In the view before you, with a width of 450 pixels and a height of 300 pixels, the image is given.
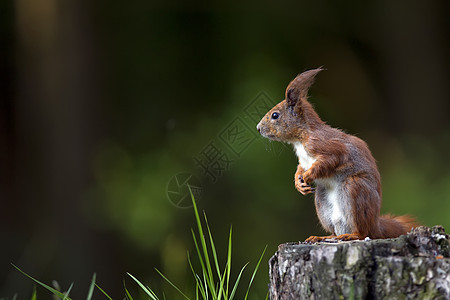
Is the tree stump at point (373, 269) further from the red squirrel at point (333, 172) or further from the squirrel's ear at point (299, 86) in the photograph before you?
the squirrel's ear at point (299, 86)

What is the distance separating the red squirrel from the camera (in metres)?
2.36

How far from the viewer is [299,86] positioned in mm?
2574

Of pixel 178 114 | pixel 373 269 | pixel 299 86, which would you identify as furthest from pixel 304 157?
pixel 178 114

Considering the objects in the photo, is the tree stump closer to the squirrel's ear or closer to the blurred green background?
the squirrel's ear

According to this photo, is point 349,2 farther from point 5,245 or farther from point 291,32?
point 5,245

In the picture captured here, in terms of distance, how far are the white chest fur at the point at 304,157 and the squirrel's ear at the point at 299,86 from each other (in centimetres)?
18

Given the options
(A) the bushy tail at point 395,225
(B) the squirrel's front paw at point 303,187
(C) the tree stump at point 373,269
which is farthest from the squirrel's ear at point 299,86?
(C) the tree stump at point 373,269

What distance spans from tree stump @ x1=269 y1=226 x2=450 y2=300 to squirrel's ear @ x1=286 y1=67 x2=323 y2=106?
827mm

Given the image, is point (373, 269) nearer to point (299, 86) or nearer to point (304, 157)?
point (304, 157)

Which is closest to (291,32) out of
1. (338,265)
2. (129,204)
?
(129,204)

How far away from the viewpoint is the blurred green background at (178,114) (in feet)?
16.7

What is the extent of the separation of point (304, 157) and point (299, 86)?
30 centimetres

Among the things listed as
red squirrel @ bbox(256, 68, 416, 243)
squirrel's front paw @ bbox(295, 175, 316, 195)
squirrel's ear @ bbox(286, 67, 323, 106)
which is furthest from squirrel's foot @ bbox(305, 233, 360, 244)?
squirrel's ear @ bbox(286, 67, 323, 106)

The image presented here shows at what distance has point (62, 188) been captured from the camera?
5.10 metres
